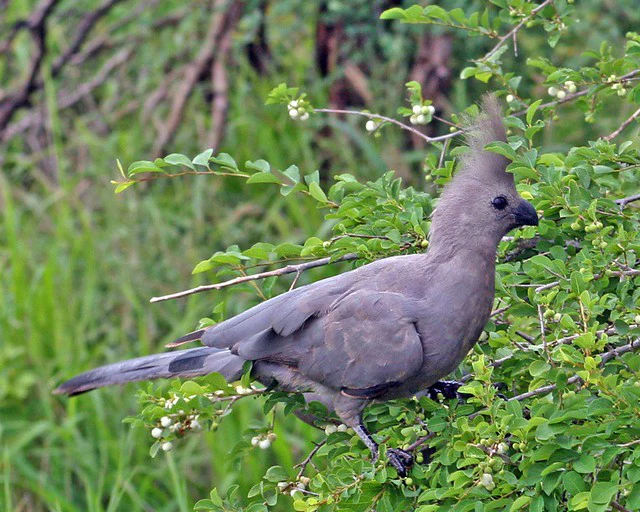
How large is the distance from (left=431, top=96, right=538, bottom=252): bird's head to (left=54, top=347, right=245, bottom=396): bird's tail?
684 mm

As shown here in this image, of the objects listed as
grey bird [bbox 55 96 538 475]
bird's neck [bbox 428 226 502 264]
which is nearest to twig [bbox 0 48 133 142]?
grey bird [bbox 55 96 538 475]

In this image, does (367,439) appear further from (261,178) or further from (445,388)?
(261,178)

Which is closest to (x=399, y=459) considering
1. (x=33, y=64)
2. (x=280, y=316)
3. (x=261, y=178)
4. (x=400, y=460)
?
(x=400, y=460)

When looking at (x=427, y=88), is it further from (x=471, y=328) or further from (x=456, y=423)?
(x=456, y=423)

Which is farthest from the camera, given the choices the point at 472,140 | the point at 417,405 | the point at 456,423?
the point at 472,140

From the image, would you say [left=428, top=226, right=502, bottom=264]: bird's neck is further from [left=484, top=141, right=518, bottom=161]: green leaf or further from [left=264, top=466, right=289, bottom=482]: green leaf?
[left=264, top=466, right=289, bottom=482]: green leaf

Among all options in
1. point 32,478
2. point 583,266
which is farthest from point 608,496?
point 32,478

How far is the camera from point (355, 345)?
2.70 m

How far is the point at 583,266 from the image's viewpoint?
2213 mm

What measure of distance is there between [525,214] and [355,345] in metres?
0.58

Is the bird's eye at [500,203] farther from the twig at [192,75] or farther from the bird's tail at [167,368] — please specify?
the twig at [192,75]

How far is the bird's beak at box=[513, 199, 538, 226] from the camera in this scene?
2.50 m

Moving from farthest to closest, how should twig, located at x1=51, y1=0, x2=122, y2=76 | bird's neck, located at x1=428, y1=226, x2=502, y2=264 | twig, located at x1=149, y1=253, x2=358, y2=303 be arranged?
1. twig, located at x1=51, y1=0, x2=122, y2=76
2. bird's neck, located at x1=428, y1=226, x2=502, y2=264
3. twig, located at x1=149, y1=253, x2=358, y2=303

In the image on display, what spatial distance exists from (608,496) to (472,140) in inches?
43.3
